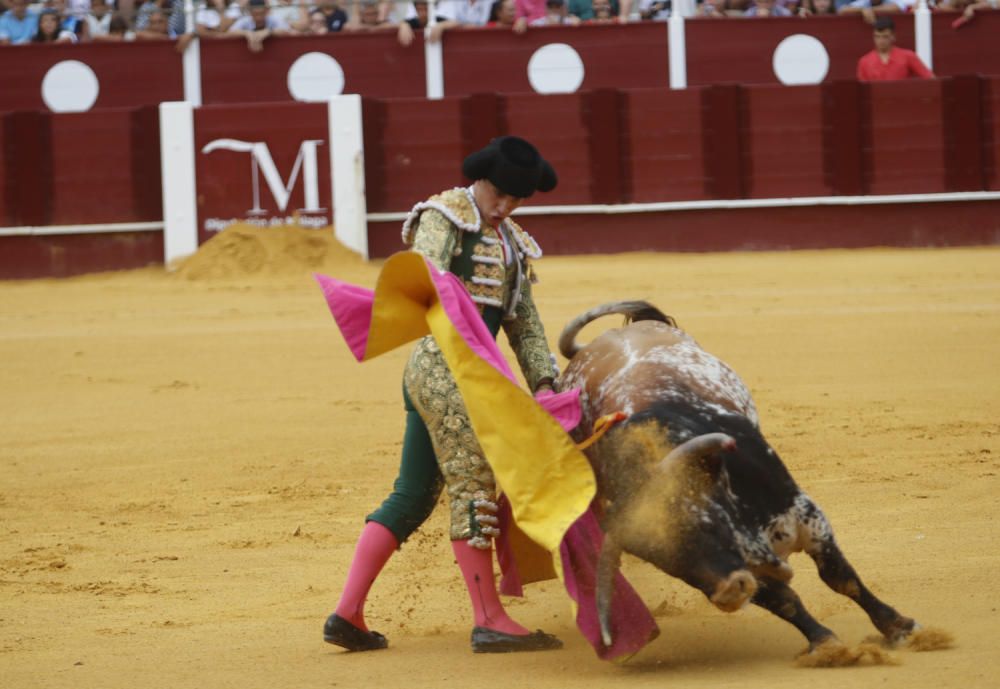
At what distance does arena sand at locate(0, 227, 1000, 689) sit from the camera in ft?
10.7

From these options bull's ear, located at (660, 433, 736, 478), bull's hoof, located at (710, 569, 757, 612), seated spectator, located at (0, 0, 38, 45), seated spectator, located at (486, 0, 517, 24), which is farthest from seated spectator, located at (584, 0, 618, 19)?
bull's hoof, located at (710, 569, 757, 612)

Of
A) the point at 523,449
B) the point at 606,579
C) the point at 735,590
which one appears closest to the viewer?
the point at 735,590

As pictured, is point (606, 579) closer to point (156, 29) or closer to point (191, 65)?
point (191, 65)

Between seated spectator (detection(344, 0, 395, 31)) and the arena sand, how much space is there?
2.10 m

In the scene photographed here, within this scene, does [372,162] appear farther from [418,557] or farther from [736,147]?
[418,557]

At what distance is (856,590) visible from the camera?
312cm

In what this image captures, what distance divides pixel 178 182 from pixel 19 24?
2.39 meters

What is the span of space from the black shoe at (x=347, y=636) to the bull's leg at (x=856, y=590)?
93 cm

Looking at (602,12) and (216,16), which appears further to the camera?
(216,16)

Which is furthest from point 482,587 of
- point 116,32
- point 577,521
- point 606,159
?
point 116,32

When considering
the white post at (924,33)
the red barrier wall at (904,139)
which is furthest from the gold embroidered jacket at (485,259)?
the white post at (924,33)

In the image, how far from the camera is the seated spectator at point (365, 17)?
444 inches

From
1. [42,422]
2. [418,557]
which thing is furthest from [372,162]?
[418,557]

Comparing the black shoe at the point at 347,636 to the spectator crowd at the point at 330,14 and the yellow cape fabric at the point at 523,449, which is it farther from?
the spectator crowd at the point at 330,14
